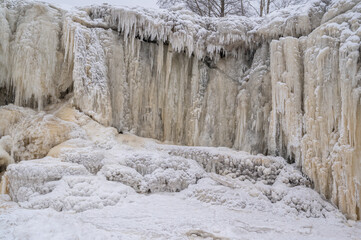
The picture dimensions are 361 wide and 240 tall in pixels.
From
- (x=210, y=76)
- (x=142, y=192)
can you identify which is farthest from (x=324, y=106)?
(x=142, y=192)

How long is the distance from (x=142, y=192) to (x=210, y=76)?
544 cm

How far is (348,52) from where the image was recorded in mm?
5945

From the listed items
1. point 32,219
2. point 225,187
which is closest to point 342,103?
point 225,187

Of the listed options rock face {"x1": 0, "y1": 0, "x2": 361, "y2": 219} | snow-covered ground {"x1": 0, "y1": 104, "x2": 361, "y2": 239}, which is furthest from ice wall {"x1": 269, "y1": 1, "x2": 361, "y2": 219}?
snow-covered ground {"x1": 0, "y1": 104, "x2": 361, "y2": 239}

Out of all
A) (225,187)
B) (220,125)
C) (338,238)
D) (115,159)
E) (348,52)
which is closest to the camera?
(338,238)

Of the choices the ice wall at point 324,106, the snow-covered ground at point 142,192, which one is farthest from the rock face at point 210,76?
the snow-covered ground at point 142,192

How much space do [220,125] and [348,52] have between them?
4609 mm

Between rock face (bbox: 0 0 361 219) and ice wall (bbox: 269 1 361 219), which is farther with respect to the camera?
rock face (bbox: 0 0 361 219)

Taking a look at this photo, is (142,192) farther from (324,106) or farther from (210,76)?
(210,76)

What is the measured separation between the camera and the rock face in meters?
6.16

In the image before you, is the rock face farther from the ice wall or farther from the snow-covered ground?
the snow-covered ground

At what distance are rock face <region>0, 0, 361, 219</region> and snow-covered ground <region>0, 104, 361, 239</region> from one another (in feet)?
2.18

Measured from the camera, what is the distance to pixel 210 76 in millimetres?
10070

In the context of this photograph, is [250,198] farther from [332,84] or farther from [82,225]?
[82,225]
